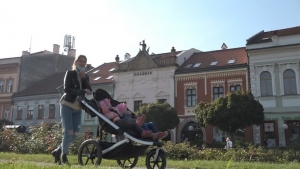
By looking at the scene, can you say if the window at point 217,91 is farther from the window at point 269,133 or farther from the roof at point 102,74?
the roof at point 102,74

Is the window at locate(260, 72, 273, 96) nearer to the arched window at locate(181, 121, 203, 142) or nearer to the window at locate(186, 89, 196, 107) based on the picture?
the window at locate(186, 89, 196, 107)

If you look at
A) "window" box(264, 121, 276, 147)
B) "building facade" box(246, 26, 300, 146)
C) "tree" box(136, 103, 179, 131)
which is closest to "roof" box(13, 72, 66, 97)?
"tree" box(136, 103, 179, 131)

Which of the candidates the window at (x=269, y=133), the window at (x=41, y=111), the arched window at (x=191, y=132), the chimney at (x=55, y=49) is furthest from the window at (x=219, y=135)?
the chimney at (x=55, y=49)

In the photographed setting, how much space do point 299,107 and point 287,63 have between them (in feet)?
12.8

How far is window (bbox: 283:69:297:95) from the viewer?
2670 centimetres

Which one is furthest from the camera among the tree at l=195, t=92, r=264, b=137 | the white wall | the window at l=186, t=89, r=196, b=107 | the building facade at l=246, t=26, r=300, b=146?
the white wall

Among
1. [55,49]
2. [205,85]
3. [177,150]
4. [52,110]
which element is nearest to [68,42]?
[55,49]

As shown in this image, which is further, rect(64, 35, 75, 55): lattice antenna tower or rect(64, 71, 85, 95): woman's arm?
rect(64, 35, 75, 55): lattice antenna tower

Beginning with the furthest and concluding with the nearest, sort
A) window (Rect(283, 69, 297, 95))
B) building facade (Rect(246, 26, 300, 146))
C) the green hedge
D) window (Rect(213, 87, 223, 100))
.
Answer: window (Rect(213, 87, 223, 100)) → window (Rect(283, 69, 297, 95)) → building facade (Rect(246, 26, 300, 146)) → the green hedge

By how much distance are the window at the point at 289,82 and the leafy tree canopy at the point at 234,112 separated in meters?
4.78

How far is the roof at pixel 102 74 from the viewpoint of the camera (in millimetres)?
37938

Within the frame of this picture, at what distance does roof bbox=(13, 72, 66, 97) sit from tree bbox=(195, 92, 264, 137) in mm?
23110

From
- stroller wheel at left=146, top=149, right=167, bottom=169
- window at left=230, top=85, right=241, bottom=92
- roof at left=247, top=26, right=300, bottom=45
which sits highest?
roof at left=247, top=26, right=300, bottom=45

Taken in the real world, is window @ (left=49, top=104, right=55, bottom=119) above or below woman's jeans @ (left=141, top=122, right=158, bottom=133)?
above
